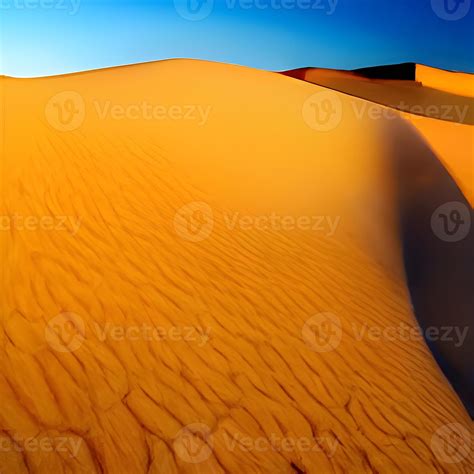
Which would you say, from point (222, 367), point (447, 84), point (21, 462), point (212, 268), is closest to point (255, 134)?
point (212, 268)

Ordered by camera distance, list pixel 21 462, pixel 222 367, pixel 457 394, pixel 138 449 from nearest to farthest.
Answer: pixel 21 462 → pixel 138 449 → pixel 222 367 → pixel 457 394

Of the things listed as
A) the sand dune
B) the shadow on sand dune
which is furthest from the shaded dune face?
the sand dune

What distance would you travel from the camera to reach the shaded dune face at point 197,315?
3.62 meters

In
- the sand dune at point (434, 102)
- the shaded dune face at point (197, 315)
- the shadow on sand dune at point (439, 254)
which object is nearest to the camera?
the shaded dune face at point (197, 315)

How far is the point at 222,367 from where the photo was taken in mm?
4379

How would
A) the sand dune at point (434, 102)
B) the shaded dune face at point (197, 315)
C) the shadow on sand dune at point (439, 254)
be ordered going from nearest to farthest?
the shaded dune face at point (197, 315) < the shadow on sand dune at point (439, 254) < the sand dune at point (434, 102)

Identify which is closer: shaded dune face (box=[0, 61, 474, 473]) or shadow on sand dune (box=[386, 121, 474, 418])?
shaded dune face (box=[0, 61, 474, 473])

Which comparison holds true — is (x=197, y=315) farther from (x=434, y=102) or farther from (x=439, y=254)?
(x=434, y=102)

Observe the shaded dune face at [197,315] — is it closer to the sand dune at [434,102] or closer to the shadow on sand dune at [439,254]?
the shadow on sand dune at [439,254]

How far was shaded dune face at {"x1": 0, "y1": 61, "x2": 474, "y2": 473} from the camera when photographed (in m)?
3.62

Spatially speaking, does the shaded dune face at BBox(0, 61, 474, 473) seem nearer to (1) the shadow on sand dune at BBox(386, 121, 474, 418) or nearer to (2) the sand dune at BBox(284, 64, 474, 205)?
(1) the shadow on sand dune at BBox(386, 121, 474, 418)

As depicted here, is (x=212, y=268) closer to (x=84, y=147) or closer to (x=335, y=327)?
(x=335, y=327)

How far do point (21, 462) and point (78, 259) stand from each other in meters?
2.51

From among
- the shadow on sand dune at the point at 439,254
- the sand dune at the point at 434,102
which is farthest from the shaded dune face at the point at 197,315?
the sand dune at the point at 434,102
